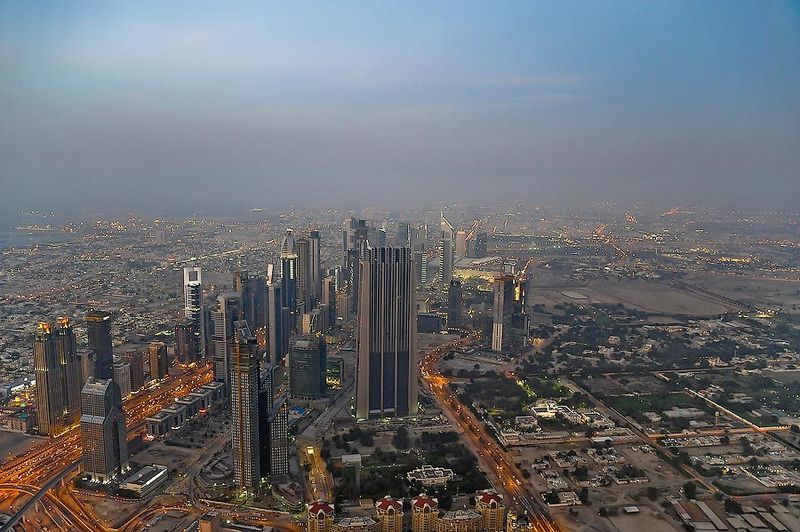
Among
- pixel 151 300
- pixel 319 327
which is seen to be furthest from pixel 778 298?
pixel 151 300

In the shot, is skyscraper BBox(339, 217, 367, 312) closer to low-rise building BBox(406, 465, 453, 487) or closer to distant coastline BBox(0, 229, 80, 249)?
distant coastline BBox(0, 229, 80, 249)

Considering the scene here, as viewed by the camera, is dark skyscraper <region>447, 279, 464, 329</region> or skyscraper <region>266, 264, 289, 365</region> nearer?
skyscraper <region>266, 264, 289, 365</region>

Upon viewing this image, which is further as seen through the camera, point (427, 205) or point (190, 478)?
point (427, 205)

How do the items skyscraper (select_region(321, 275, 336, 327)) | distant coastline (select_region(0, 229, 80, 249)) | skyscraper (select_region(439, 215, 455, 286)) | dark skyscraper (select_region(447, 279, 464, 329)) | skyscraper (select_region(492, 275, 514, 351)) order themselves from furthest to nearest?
1. skyscraper (select_region(439, 215, 455, 286))
2. dark skyscraper (select_region(447, 279, 464, 329))
3. skyscraper (select_region(321, 275, 336, 327))
4. skyscraper (select_region(492, 275, 514, 351))
5. distant coastline (select_region(0, 229, 80, 249))

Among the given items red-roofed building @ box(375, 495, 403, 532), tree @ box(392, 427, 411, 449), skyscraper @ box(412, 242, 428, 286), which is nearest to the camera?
red-roofed building @ box(375, 495, 403, 532)

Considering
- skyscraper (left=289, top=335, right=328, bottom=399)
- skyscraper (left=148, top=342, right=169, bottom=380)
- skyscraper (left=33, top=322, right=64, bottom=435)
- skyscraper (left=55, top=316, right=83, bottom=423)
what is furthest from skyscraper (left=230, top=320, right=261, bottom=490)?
skyscraper (left=148, top=342, right=169, bottom=380)

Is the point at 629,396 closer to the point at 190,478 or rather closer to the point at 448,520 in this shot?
the point at 448,520

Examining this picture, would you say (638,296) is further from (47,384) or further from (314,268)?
(47,384)

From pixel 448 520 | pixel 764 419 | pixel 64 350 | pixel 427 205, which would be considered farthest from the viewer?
pixel 427 205

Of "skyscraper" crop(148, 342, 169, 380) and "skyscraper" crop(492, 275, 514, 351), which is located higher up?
"skyscraper" crop(492, 275, 514, 351)
